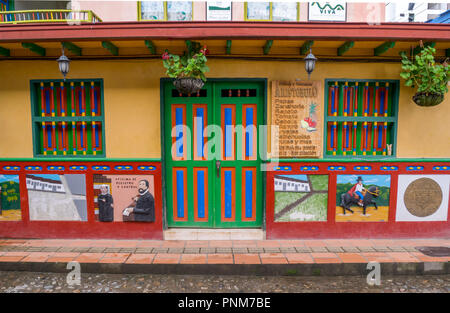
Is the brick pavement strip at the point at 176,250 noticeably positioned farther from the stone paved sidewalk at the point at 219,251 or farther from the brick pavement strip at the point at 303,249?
the brick pavement strip at the point at 303,249

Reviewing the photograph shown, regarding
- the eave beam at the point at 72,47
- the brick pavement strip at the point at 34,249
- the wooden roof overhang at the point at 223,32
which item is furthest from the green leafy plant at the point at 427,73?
the brick pavement strip at the point at 34,249

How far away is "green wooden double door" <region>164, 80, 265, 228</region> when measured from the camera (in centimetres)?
489

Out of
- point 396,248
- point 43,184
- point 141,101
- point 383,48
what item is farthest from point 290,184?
point 43,184

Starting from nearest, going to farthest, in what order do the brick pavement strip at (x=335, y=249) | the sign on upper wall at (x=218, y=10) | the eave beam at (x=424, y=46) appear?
the eave beam at (x=424, y=46) → the brick pavement strip at (x=335, y=249) → the sign on upper wall at (x=218, y=10)

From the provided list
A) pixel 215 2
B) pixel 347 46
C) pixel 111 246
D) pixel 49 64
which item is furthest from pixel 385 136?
pixel 49 64

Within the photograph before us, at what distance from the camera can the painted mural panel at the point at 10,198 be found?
4.91 metres

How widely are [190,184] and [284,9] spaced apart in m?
4.25

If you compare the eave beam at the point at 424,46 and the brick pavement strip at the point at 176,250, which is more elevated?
the eave beam at the point at 424,46

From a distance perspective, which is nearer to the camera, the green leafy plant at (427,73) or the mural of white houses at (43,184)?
the green leafy plant at (427,73)

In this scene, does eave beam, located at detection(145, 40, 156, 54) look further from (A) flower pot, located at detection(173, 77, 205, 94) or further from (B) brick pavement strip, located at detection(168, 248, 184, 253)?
(B) brick pavement strip, located at detection(168, 248, 184, 253)

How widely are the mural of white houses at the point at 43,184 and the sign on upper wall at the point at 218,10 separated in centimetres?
454

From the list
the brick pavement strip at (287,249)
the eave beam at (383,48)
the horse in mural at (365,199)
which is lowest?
the brick pavement strip at (287,249)

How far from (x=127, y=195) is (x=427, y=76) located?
520cm

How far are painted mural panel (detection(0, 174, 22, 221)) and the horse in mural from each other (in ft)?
18.7
